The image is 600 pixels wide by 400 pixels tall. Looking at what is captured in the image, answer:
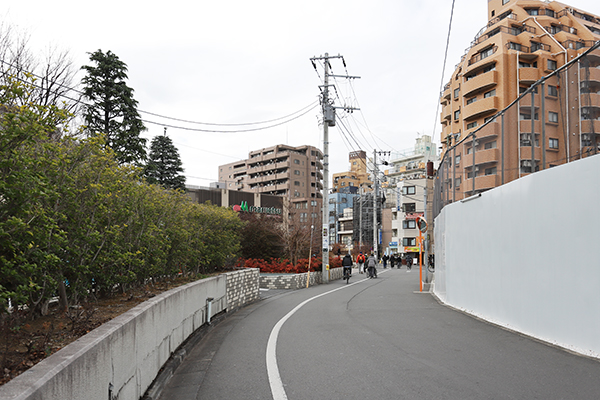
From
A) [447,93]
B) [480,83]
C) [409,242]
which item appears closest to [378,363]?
[480,83]

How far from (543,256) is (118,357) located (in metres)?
7.30

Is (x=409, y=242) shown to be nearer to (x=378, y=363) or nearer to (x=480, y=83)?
(x=480, y=83)

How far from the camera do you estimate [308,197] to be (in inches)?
3580

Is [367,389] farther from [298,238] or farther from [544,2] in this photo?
[544,2]

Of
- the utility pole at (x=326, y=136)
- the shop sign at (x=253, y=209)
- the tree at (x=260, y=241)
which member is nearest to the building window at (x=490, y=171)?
the utility pole at (x=326, y=136)

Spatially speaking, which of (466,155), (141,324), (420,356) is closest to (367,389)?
(420,356)

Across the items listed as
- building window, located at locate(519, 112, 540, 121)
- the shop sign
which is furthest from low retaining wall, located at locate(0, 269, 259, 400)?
the shop sign

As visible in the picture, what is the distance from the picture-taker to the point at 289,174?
291ft

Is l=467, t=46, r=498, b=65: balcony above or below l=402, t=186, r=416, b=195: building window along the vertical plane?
above

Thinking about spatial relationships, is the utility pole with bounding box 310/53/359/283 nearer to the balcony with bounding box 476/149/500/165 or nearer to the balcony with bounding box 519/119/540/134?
the balcony with bounding box 476/149/500/165

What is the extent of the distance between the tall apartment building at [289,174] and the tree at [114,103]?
57879 mm

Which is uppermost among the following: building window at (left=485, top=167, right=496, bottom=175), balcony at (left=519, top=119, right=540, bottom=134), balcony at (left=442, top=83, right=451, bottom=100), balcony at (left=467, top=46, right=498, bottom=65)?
balcony at (left=467, top=46, right=498, bottom=65)

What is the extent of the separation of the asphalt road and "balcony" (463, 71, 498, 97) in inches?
1639

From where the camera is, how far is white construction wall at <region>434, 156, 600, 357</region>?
7.18m
